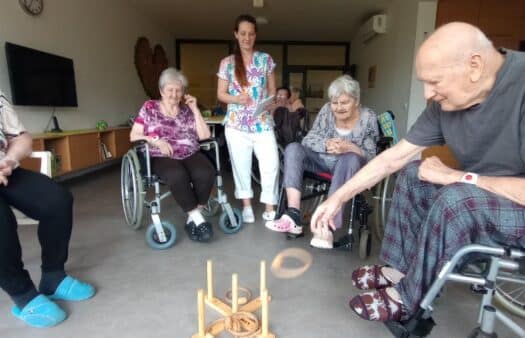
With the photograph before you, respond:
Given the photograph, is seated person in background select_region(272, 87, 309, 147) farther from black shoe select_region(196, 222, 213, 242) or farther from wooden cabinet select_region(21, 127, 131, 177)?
wooden cabinet select_region(21, 127, 131, 177)

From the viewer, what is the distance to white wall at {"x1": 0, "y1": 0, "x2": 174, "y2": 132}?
309 cm

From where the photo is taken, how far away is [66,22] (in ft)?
12.2

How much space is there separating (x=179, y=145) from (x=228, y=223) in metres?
0.59

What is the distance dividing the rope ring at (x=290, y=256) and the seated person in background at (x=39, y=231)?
0.83 meters

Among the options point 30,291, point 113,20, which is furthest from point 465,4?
point 30,291

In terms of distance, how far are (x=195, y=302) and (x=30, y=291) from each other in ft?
1.98

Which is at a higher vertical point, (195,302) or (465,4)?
(465,4)

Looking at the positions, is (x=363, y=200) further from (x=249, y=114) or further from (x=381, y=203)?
(x=249, y=114)

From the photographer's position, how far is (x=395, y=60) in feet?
15.9

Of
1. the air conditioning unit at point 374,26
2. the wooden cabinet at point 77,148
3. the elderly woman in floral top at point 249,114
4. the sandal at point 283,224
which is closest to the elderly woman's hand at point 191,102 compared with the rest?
the elderly woman in floral top at point 249,114

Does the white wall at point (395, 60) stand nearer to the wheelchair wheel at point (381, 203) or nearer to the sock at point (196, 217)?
the wheelchair wheel at point (381, 203)

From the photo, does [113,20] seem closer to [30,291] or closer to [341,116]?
[341,116]

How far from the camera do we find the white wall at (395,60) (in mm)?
4305

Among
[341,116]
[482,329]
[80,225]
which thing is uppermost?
[341,116]
